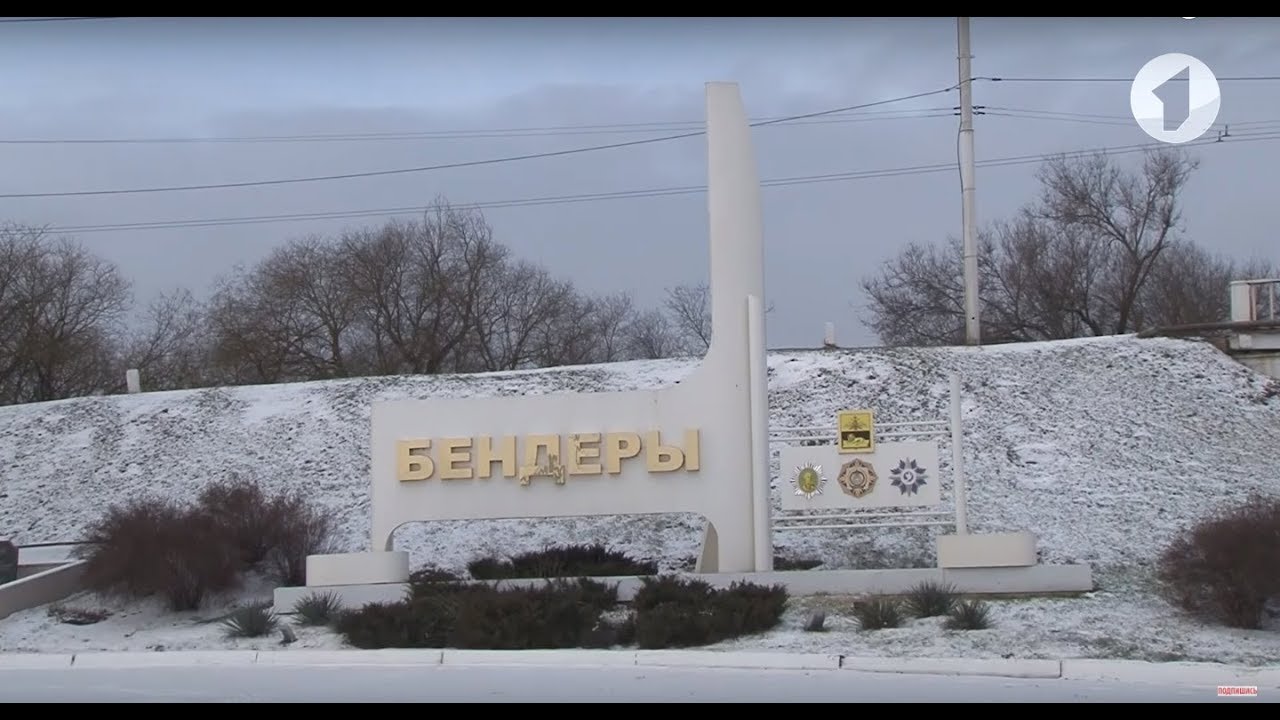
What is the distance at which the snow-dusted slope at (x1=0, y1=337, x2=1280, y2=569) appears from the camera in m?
22.3

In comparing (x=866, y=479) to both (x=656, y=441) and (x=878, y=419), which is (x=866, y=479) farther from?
(x=878, y=419)

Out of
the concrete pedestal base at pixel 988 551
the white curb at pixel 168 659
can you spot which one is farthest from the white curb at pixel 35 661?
the concrete pedestal base at pixel 988 551

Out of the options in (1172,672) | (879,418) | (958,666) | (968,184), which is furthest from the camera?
(968,184)

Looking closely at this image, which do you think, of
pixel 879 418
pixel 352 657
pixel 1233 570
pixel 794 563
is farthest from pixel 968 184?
pixel 352 657

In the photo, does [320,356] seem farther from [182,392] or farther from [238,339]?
[182,392]

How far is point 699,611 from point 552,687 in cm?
305

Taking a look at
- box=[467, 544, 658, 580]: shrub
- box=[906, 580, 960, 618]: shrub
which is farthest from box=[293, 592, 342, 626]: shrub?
box=[906, 580, 960, 618]: shrub

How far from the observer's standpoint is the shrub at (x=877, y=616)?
574 inches

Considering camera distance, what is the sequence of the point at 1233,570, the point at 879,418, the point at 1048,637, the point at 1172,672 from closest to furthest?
the point at 1172,672, the point at 1048,637, the point at 1233,570, the point at 879,418

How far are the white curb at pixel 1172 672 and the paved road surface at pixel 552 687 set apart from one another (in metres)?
0.27

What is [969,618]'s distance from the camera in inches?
566

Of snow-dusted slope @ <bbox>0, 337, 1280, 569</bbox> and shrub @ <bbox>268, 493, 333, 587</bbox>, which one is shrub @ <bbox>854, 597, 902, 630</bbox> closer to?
snow-dusted slope @ <bbox>0, 337, 1280, 569</bbox>

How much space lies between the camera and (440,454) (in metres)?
17.8
